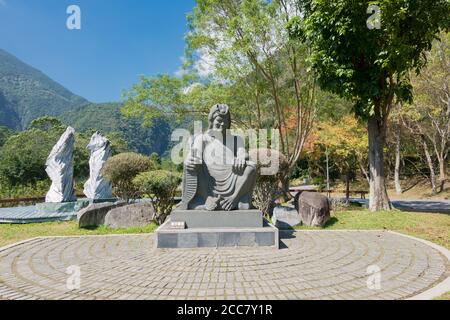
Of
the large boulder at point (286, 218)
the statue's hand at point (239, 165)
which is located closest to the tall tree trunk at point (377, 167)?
the large boulder at point (286, 218)

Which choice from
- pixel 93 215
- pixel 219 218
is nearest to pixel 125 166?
pixel 93 215

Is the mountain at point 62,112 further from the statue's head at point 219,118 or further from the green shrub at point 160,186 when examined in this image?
the statue's head at point 219,118

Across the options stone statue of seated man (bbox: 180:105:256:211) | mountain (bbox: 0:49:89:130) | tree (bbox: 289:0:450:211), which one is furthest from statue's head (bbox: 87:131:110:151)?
mountain (bbox: 0:49:89:130)

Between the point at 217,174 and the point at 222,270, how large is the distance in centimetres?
240

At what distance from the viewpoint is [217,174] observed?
21.3 ft

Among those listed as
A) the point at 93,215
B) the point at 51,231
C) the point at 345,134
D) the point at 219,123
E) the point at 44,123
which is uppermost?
the point at 44,123

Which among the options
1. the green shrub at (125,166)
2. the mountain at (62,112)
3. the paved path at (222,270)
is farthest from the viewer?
the mountain at (62,112)

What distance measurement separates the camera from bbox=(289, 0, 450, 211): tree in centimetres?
888

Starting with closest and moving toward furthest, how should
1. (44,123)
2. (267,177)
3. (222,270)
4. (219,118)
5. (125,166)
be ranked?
(222,270) < (219,118) < (267,177) < (125,166) < (44,123)

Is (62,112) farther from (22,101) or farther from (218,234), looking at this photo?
(218,234)

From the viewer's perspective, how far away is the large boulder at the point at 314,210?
8.57 meters

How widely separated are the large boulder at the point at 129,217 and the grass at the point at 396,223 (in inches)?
183
